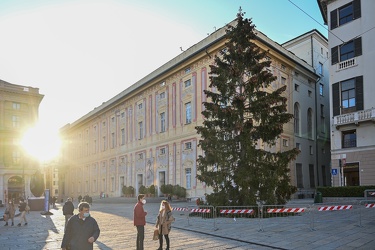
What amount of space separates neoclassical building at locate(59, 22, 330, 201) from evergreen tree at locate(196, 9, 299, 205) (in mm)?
12368

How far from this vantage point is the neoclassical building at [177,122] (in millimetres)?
36219

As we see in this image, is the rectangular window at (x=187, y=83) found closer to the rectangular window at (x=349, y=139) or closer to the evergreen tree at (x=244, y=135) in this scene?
the rectangular window at (x=349, y=139)

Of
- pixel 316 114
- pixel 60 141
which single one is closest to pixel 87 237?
pixel 316 114

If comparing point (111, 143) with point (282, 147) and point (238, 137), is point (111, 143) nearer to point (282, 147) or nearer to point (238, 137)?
point (282, 147)

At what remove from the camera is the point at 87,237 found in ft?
20.9

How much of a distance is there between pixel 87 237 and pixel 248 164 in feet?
43.0

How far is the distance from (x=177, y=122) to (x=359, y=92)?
18663 mm

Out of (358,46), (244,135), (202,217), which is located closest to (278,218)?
(202,217)

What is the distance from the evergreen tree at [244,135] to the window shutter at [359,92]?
12.3m

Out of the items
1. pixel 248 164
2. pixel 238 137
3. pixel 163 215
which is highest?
pixel 238 137

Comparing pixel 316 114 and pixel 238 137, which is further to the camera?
pixel 316 114

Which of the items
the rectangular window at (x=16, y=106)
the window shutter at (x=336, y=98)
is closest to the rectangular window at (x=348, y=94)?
the window shutter at (x=336, y=98)

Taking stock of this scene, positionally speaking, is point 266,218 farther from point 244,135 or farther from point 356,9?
point 356,9

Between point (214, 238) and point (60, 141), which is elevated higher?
point (60, 141)
